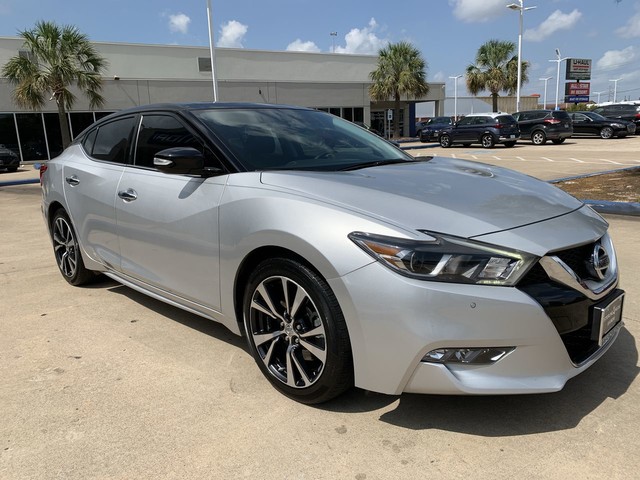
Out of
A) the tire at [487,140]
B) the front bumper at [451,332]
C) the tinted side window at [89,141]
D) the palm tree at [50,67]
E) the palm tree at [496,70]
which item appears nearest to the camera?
the front bumper at [451,332]

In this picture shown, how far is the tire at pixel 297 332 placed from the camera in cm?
245

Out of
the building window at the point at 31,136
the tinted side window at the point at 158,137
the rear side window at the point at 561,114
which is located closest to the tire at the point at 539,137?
the rear side window at the point at 561,114

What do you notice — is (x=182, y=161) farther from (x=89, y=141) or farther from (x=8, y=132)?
(x=8, y=132)

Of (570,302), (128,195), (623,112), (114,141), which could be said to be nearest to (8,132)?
(114,141)

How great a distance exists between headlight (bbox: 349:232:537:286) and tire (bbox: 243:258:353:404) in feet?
1.32

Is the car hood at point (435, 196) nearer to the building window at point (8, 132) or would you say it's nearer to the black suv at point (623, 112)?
the building window at point (8, 132)

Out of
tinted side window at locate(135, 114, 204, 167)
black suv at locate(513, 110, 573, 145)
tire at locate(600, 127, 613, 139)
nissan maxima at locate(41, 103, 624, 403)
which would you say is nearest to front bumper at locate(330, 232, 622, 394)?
nissan maxima at locate(41, 103, 624, 403)

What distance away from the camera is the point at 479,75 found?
38.3m

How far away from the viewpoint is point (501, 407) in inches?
104

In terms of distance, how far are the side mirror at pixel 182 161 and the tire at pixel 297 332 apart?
0.75 metres

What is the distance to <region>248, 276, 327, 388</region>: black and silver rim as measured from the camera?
2.59 metres

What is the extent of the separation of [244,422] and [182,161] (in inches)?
57.9

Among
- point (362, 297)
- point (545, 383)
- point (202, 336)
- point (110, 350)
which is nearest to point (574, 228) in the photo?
point (545, 383)

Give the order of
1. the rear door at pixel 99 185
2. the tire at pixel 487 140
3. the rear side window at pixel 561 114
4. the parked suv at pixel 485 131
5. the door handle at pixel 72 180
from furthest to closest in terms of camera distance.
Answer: the rear side window at pixel 561 114 < the tire at pixel 487 140 < the parked suv at pixel 485 131 < the door handle at pixel 72 180 < the rear door at pixel 99 185
